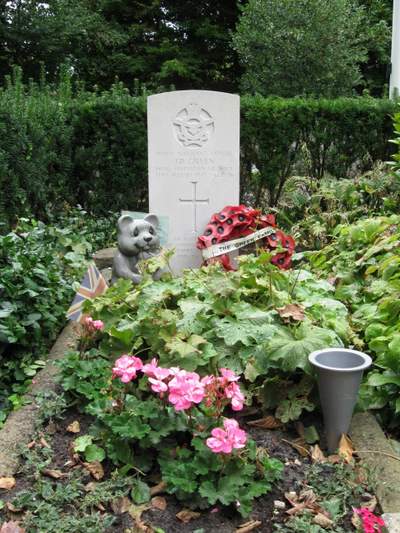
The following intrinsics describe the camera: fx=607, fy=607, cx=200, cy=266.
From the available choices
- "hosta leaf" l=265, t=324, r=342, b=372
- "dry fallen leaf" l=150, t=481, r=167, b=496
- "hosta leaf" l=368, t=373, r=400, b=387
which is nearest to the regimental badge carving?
"hosta leaf" l=265, t=324, r=342, b=372

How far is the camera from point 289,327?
289 centimetres

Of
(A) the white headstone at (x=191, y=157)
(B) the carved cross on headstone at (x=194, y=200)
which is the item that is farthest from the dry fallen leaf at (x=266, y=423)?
(B) the carved cross on headstone at (x=194, y=200)

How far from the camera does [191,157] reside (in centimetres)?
526

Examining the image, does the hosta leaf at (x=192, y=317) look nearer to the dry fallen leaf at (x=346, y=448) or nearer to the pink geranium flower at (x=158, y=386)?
the pink geranium flower at (x=158, y=386)

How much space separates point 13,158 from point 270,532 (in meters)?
4.47

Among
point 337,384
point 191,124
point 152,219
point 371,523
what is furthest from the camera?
point 191,124

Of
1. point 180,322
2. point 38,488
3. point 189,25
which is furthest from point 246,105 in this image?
point 189,25

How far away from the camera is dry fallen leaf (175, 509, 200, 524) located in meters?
2.06

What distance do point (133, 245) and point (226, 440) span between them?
2327mm

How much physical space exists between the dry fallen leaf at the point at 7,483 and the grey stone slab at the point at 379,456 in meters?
1.33

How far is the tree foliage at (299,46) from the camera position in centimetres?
1373

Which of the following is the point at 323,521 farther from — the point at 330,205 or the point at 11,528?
the point at 330,205

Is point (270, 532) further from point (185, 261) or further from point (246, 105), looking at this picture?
point (246, 105)

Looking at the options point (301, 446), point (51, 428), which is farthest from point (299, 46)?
point (51, 428)
